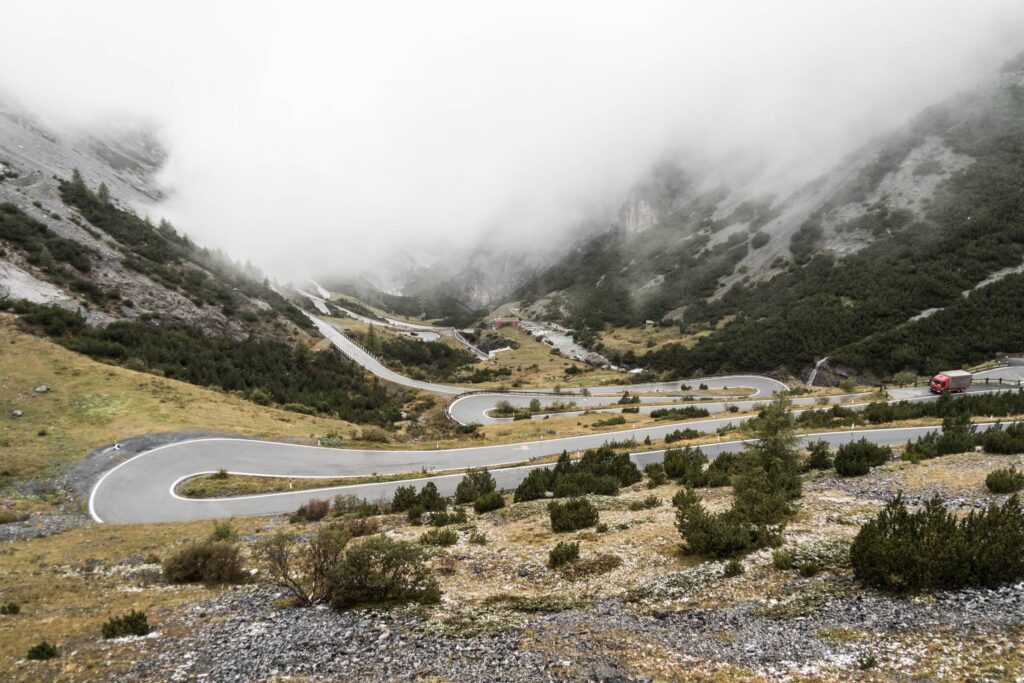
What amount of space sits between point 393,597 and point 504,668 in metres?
4.05

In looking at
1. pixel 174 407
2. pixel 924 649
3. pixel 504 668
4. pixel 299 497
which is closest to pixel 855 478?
pixel 924 649

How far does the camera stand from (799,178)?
12475 centimetres

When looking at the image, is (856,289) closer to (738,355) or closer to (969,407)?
(738,355)

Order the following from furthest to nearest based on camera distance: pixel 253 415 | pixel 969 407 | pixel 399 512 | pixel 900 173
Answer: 1. pixel 900 173
2. pixel 253 415
3. pixel 969 407
4. pixel 399 512

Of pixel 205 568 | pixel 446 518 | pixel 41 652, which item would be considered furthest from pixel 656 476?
pixel 41 652

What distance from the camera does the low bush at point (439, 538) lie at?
1510 centimetres

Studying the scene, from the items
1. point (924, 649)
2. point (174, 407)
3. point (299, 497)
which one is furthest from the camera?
point (174, 407)

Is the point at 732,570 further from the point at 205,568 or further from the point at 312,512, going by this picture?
the point at 312,512

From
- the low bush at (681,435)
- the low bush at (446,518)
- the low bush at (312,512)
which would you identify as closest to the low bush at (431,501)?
the low bush at (446,518)

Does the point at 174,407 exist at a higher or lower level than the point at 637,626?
higher

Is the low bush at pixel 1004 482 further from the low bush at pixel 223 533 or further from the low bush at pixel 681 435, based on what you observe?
the low bush at pixel 223 533

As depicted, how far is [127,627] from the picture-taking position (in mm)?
9859

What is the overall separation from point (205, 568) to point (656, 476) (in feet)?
52.4

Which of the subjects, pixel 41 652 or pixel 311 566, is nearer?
pixel 41 652
